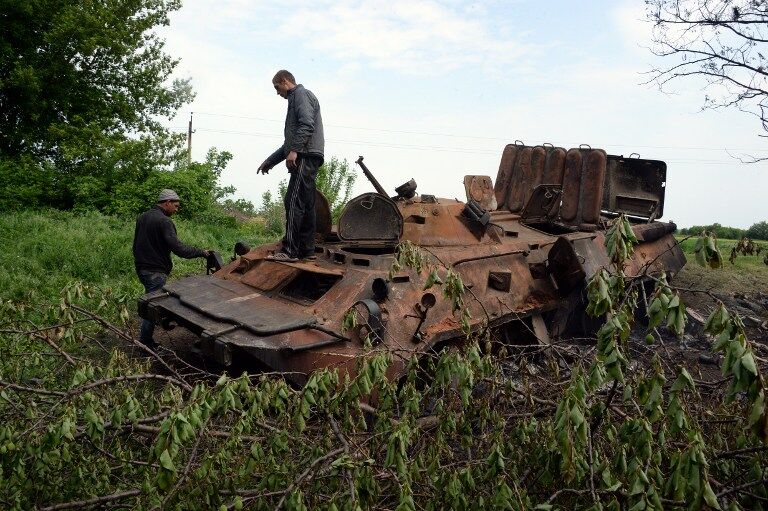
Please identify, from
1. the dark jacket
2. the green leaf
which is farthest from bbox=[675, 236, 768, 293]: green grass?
the green leaf

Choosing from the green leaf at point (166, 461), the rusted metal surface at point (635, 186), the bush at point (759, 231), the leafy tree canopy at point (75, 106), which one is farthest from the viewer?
the bush at point (759, 231)

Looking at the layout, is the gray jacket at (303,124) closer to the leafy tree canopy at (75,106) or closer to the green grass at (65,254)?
the green grass at (65,254)

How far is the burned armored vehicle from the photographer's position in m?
5.16

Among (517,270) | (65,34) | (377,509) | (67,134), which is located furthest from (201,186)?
(377,509)

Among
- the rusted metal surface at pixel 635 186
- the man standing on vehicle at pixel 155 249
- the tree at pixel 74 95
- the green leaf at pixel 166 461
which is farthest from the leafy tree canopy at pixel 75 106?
the green leaf at pixel 166 461

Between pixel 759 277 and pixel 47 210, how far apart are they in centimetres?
1429

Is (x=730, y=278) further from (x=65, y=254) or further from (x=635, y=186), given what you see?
(x=65, y=254)

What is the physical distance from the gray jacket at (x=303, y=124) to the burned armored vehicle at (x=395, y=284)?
0.66 meters

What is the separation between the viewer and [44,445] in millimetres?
2992

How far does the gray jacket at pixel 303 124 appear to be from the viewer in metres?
6.50

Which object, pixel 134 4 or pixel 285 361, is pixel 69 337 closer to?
pixel 285 361

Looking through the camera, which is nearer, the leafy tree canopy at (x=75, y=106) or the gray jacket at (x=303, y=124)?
the gray jacket at (x=303, y=124)

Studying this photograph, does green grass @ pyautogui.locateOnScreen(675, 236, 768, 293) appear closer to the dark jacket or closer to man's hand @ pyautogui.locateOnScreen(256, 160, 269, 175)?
man's hand @ pyautogui.locateOnScreen(256, 160, 269, 175)

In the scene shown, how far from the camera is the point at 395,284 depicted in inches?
224
